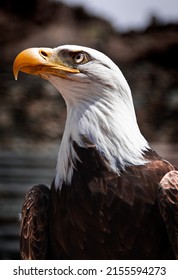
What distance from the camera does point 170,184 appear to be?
217 centimetres

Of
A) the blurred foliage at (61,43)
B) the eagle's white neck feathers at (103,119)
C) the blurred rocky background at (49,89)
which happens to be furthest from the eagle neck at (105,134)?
the blurred foliage at (61,43)

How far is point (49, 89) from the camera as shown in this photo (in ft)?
22.2

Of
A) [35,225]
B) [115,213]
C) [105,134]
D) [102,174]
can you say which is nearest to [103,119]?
[105,134]

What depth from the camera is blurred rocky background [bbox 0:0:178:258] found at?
555cm

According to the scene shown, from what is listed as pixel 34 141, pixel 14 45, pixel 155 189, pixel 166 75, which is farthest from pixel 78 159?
pixel 14 45

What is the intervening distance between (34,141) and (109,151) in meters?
4.34

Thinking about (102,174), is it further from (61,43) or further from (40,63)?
(61,43)

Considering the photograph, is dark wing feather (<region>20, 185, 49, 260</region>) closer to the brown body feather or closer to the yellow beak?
the brown body feather

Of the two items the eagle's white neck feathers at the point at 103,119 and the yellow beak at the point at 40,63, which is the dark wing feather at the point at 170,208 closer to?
the eagle's white neck feathers at the point at 103,119

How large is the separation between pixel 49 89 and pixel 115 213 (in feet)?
15.4

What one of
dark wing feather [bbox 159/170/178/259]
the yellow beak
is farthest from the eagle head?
dark wing feather [bbox 159/170/178/259]

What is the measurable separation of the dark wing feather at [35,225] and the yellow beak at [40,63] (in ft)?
1.27

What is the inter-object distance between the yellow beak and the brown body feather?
0.76 ft

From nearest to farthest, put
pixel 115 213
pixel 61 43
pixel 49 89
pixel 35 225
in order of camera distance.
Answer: pixel 115 213 < pixel 35 225 < pixel 49 89 < pixel 61 43
